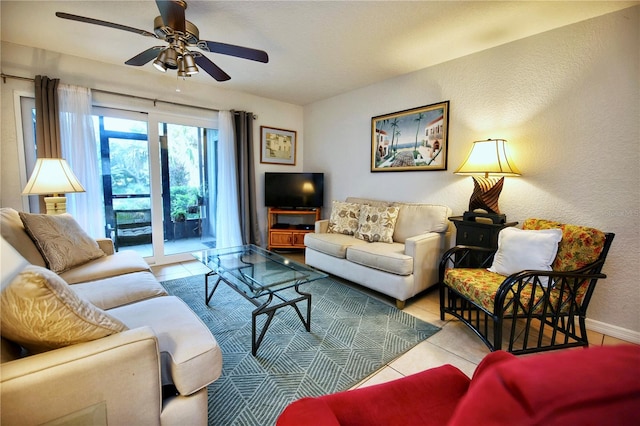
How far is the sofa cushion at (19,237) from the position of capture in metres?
1.60

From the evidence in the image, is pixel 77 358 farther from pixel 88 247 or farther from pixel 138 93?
pixel 138 93

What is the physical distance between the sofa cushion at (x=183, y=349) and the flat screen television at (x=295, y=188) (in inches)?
121

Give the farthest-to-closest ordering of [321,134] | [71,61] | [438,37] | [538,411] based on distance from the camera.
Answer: [321,134] → [71,61] → [438,37] → [538,411]

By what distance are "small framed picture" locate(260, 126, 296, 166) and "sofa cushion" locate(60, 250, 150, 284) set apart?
263 centimetres

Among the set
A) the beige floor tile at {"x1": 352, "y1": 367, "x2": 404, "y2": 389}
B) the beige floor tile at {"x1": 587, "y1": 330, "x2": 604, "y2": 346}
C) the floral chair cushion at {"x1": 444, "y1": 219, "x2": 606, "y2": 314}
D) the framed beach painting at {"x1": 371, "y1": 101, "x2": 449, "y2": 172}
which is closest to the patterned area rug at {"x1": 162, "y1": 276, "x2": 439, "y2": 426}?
the beige floor tile at {"x1": 352, "y1": 367, "x2": 404, "y2": 389}

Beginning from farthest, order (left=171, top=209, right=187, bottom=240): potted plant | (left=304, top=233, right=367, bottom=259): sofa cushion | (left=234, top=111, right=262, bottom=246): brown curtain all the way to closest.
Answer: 1. (left=234, top=111, right=262, bottom=246): brown curtain
2. (left=171, top=209, right=187, bottom=240): potted plant
3. (left=304, top=233, right=367, bottom=259): sofa cushion

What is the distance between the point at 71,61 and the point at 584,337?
5126mm

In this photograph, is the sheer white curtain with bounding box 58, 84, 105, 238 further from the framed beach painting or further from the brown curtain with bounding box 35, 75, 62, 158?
the framed beach painting

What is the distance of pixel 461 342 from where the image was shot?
1.97 m

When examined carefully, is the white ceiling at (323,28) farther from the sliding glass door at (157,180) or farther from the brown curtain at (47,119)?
the sliding glass door at (157,180)

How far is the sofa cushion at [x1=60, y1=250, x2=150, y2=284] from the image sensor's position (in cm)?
183

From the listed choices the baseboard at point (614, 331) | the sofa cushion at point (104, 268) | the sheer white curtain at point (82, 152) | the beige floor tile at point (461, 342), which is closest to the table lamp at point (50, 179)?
the sheer white curtain at point (82, 152)

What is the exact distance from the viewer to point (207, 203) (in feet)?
13.3

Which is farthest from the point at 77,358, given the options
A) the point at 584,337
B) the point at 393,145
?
the point at 393,145
